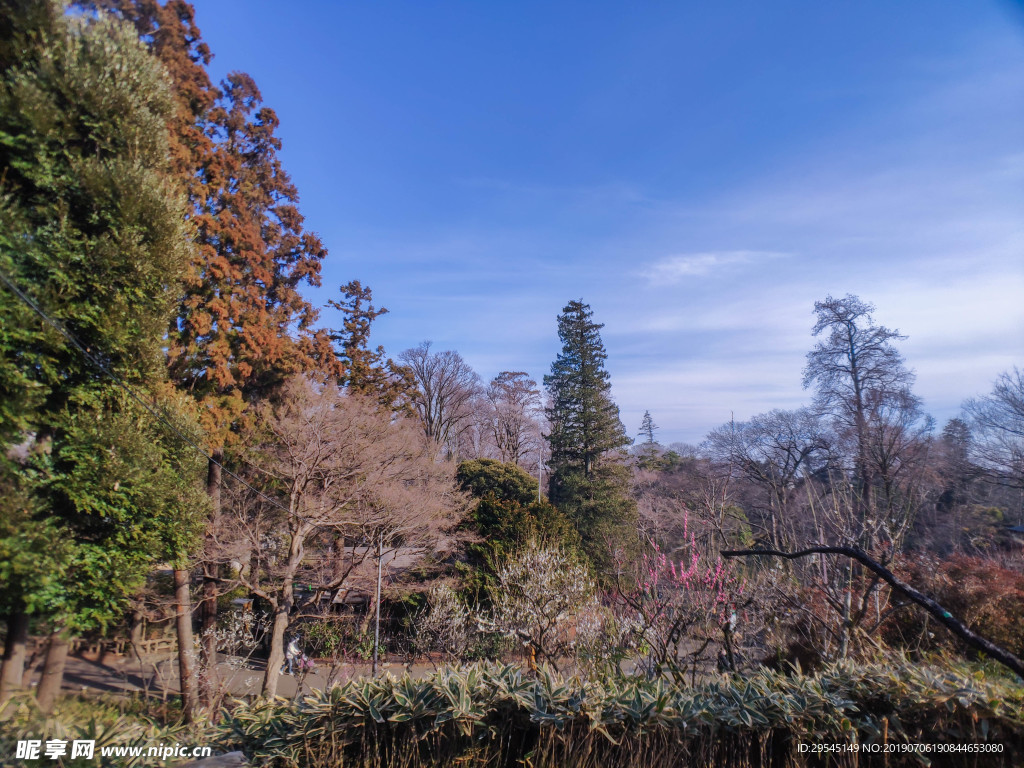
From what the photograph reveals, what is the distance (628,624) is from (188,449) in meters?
5.80

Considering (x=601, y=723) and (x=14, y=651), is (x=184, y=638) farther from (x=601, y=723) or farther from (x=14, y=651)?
(x=601, y=723)

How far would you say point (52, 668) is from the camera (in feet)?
14.1

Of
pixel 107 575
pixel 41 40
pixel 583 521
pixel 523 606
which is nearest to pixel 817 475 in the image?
pixel 583 521

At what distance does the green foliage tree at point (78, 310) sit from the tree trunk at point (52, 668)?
0.52 feet

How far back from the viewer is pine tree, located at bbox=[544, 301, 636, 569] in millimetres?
20531

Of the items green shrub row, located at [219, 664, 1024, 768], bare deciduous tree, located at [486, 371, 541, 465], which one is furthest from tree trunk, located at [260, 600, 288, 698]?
bare deciduous tree, located at [486, 371, 541, 465]

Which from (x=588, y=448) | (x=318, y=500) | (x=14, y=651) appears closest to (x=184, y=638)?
(x=318, y=500)

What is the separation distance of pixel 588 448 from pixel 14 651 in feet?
67.1

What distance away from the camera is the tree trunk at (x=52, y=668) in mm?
4166

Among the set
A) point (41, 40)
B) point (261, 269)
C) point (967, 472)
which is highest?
point (261, 269)

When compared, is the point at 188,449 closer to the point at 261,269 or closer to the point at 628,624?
the point at 628,624

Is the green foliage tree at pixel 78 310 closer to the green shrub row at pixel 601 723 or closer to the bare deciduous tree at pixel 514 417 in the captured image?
the green shrub row at pixel 601 723

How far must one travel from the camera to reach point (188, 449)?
18.0 feet

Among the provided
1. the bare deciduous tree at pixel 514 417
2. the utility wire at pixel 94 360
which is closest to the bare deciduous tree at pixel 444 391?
the bare deciduous tree at pixel 514 417
